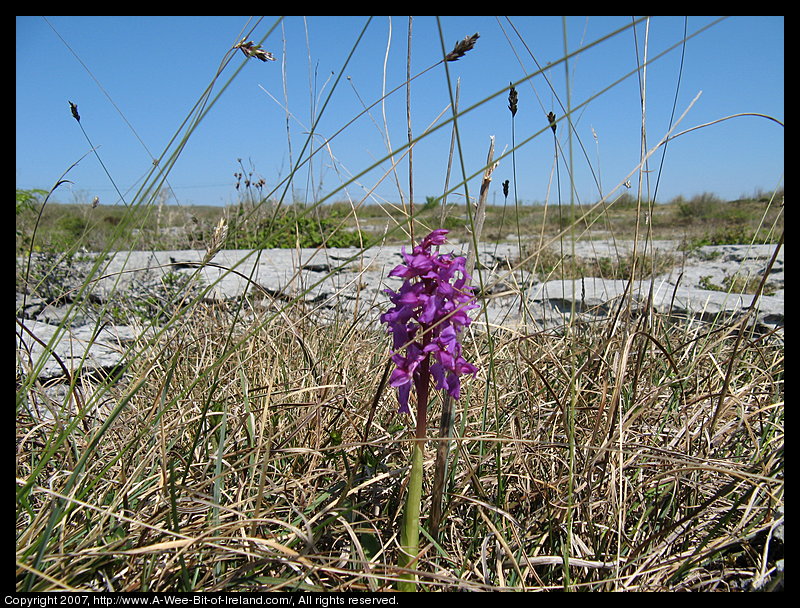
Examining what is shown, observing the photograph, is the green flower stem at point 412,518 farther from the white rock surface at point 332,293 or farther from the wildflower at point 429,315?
the white rock surface at point 332,293

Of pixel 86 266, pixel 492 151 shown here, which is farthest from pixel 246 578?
pixel 86 266

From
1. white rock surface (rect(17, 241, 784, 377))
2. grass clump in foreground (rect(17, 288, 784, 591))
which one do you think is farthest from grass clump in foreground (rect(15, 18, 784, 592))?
white rock surface (rect(17, 241, 784, 377))

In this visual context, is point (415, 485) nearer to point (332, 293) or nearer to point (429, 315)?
point (429, 315)

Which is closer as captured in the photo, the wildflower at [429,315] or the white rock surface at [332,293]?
the wildflower at [429,315]

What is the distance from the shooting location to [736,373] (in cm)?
211

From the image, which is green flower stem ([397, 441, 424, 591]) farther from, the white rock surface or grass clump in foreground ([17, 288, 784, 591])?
the white rock surface

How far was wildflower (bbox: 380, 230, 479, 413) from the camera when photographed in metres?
1.07

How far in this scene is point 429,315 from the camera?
1.07 metres

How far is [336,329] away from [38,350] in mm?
1525

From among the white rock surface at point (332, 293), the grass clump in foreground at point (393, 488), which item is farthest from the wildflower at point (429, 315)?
the white rock surface at point (332, 293)

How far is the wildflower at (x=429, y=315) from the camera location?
1.07m

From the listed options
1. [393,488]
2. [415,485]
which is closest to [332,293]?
[393,488]
